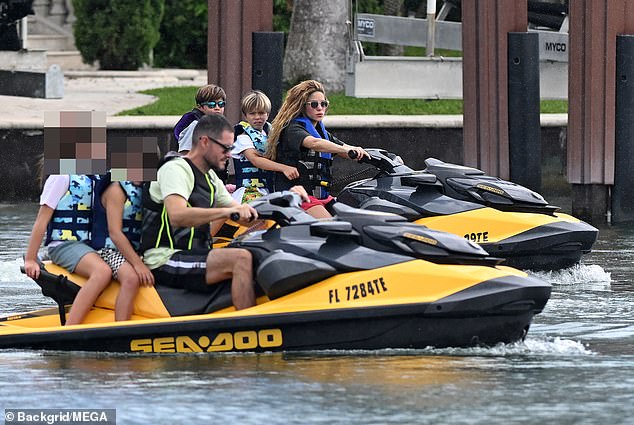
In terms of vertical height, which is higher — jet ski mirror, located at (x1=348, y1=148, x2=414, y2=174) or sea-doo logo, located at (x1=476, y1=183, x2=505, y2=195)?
jet ski mirror, located at (x1=348, y1=148, x2=414, y2=174)

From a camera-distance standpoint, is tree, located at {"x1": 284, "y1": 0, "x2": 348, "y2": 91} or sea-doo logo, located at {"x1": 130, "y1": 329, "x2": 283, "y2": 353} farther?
tree, located at {"x1": 284, "y1": 0, "x2": 348, "y2": 91}

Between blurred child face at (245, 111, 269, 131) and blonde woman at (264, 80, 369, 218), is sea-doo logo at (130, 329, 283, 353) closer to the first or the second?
blonde woman at (264, 80, 369, 218)

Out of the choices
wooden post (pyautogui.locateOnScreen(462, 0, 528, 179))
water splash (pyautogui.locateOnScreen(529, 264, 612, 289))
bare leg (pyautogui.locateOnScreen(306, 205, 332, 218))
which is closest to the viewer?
bare leg (pyautogui.locateOnScreen(306, 205, 332, 218))

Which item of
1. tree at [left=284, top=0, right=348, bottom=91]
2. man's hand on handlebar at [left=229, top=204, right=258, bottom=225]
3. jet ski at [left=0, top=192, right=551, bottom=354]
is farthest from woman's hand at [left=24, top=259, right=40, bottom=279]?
tree at [left=284, top=0, right=348, bottom=91]

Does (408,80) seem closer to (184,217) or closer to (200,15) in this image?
(200,15)

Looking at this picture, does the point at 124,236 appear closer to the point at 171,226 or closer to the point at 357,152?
the point at 171,226

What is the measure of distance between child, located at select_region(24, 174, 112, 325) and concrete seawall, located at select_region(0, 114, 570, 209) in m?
10.1

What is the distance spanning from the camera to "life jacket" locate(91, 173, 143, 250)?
827 centimetres

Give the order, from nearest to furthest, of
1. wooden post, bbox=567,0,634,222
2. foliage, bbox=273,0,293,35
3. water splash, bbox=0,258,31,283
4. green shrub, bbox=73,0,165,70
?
water splash, bbox=0,258,31,283, wooden post, bbox=567,0,634,222, green shrub, bbox=73,0,165,70, foliage, bbox=273,0,293,35

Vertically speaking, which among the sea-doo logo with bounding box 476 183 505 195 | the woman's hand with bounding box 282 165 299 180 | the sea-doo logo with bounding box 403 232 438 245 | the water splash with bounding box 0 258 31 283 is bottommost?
the water splash with bounding box 0 258 31 283

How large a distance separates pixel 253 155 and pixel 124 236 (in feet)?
9.01

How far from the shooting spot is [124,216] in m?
8.33

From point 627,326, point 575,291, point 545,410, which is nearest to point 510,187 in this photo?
point 575,291

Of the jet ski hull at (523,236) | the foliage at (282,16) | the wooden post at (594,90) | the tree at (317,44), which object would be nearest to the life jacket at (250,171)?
the jet ski hull at (523,236)
